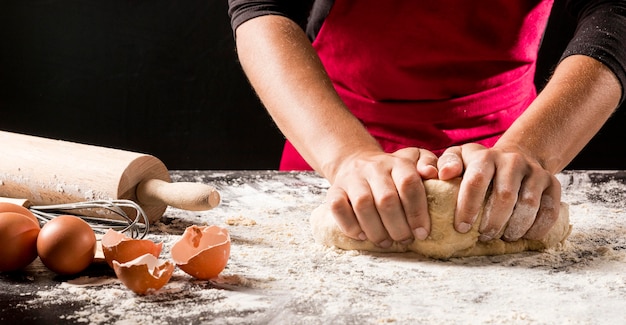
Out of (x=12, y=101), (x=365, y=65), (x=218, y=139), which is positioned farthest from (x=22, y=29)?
(x=365, y=65)

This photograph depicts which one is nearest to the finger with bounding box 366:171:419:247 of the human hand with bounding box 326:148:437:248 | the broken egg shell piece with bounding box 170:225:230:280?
the human hand with bounding box 326:148:437:248

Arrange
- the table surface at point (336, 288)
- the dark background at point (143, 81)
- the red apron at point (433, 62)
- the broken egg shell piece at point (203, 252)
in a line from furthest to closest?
the dark background at point (143, 81) < the red apron at point (433, 62) < the broken egg shell piece at point (203, 252) < the table surface at point (336, 288)

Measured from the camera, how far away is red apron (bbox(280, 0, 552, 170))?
1663mm

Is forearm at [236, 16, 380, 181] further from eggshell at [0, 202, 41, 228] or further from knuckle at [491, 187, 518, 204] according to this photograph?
eggshell at [0, 202, 41, 228]

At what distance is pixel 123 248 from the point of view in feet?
3.46

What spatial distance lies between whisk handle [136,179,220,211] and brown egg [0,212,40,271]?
25 centimetres

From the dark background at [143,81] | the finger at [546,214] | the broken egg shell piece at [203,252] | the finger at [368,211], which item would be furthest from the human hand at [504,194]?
the dark background at [143,81]

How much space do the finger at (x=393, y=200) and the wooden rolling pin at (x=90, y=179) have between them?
29 centimetres

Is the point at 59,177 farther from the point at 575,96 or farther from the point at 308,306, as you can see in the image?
the point at 575,96

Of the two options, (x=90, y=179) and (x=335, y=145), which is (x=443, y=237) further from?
(x=90, y=179)

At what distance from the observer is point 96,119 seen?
2.79 meters

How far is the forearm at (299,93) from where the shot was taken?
52.0 inches

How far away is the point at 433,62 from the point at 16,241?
98cm

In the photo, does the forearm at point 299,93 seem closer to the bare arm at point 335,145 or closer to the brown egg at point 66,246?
the bare arm at point 335,145
